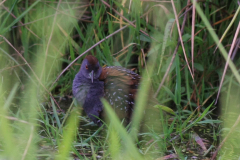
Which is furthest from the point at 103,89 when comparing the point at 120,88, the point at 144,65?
→ the point at 144,65

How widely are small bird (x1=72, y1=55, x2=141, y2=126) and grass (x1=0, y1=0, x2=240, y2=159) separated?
0.13 meters

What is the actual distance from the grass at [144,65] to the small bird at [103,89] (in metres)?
0.13

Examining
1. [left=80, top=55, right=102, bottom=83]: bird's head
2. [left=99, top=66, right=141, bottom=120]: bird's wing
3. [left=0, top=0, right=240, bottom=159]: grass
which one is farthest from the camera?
[left=80, top=55, right=102, bottom=83]: bird's head

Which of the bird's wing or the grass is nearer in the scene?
the grass

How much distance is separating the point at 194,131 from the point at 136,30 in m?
1.03

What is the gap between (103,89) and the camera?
3.47m

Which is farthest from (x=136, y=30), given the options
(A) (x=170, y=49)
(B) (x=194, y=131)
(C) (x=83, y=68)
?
(B) (x=194, y=131)

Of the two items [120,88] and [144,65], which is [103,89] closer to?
[120,88]

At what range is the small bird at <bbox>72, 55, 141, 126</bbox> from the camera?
335 centimetres

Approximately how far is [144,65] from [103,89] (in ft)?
2.27

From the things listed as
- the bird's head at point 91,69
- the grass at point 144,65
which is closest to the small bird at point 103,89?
the bird's head at point 91,69

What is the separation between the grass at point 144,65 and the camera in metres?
3.03

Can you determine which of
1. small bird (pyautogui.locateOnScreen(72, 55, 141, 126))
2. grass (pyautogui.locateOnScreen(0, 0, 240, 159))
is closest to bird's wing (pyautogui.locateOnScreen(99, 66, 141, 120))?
small bird (pyautogui.locateOnScreen(72, 55, 141, 126))

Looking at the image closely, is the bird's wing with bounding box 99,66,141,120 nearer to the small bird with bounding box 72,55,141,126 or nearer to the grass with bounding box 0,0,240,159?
the small bird with bounding box 72,55,141,126
